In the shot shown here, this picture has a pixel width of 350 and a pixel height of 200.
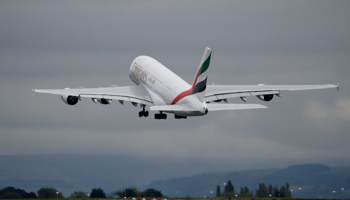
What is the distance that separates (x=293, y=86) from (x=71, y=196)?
3174 centimetres

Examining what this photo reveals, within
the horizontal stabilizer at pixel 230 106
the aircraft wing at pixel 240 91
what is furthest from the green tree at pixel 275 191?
the aircraft wing at pixel 240 91

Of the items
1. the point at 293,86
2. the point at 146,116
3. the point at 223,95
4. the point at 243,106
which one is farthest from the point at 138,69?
the point at 243,106

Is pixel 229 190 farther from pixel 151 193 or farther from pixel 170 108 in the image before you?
pixel 170 108

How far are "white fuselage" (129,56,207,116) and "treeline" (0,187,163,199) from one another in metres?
10.1

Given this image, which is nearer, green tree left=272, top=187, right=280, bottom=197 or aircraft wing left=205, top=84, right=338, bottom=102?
green tree left=272, top=187, right=280, bottom=197

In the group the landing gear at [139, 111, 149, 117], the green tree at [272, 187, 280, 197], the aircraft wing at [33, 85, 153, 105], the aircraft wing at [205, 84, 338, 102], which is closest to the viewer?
the green tree at [272, 187, 280, 197]

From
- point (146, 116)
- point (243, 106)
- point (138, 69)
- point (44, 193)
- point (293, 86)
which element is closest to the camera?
point (243, 106)

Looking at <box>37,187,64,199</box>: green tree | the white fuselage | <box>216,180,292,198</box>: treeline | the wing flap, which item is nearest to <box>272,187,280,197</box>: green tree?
<box>216,180,292,198</box>: treeline

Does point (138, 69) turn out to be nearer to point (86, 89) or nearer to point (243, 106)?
point (86, 89)

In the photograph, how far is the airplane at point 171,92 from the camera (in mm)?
74944

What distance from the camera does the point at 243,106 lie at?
235 ft

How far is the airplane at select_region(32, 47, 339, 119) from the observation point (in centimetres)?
7494

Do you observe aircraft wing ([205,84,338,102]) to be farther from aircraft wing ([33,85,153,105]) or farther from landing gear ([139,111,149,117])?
landing gear ([139,111,149,117])

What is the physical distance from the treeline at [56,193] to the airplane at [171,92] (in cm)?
994
